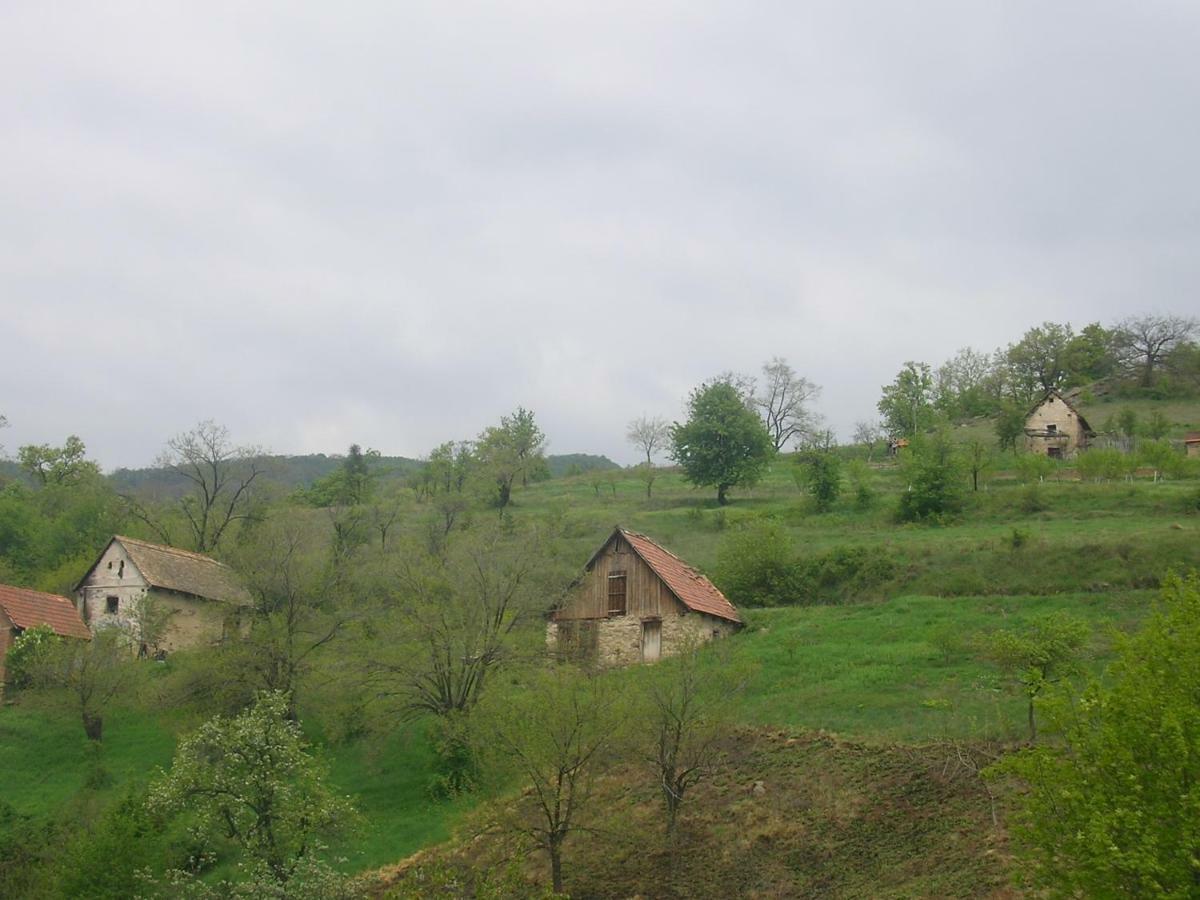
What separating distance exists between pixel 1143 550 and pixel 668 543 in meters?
26.0

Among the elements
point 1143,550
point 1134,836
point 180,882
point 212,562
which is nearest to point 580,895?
point 180,882

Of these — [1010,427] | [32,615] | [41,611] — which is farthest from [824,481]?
[32,615]

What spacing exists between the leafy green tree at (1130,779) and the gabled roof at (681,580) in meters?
24.6

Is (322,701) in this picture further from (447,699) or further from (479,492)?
(479,492)

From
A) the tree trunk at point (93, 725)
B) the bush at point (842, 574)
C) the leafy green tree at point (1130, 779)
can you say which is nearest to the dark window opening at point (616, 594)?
the bush at point (842, 574)

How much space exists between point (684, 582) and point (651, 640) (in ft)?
9.37

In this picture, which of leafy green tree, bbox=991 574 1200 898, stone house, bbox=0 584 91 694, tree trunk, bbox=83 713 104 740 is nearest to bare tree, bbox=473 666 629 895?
leafy green tree, bbox=991 574 1200 898

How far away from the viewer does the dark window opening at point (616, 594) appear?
4278 centimetres

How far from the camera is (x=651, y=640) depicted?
42.0 meters

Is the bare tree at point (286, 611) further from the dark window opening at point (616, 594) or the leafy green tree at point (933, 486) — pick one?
the leafy green tree at point (933, 486)

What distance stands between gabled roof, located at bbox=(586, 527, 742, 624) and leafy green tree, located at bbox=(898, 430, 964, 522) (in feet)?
52.7

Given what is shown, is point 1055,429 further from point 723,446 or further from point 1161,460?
point 723,446

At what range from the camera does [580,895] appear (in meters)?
25.0

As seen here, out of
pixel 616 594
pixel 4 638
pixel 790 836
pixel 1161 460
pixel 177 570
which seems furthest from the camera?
pixel 1161 460
